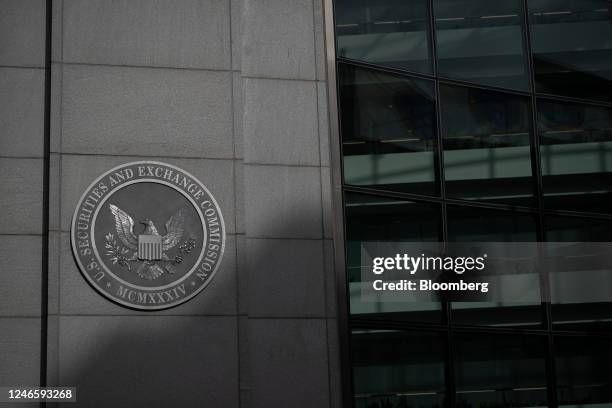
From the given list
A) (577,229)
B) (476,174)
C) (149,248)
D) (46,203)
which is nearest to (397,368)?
(476,174)

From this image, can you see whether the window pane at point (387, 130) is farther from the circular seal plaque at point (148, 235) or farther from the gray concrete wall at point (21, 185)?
the gray concrete wall at point (21, 185)

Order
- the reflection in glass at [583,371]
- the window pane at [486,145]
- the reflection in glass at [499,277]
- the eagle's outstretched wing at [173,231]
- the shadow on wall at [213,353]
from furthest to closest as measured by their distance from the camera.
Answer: the window pane at [486,145] → the reflection in glass at [583,371] → the reflection in glass at [499,277] → the eagle's outstretched wing at [173,231] → the shadow on wall at [213,353]

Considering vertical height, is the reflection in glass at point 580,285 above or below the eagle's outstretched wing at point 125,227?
below

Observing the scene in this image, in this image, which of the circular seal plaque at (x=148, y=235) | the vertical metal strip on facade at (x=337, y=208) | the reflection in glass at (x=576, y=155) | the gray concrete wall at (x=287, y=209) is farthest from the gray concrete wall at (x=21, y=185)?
the reflection in glass at (x=576, y=155)

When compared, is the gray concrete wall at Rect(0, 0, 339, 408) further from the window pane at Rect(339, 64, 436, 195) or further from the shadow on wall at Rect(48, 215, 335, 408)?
the window pane at Rect(339, 64, 436, 195)

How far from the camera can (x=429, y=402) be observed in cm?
1557

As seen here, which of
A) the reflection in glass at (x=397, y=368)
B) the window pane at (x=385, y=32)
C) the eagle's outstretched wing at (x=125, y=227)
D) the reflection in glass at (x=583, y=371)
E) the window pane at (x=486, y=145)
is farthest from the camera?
the window pane at (x=486, y=145)

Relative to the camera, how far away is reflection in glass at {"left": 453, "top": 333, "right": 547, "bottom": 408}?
1584 cm

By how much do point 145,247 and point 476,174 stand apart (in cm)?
546

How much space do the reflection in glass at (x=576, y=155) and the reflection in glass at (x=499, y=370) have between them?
7.64 feet

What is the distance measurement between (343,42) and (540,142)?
3575mm

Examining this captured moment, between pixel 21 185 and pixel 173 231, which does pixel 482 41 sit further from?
pixel 21 185

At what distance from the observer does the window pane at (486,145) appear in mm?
16656

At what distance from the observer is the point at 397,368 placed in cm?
1561
